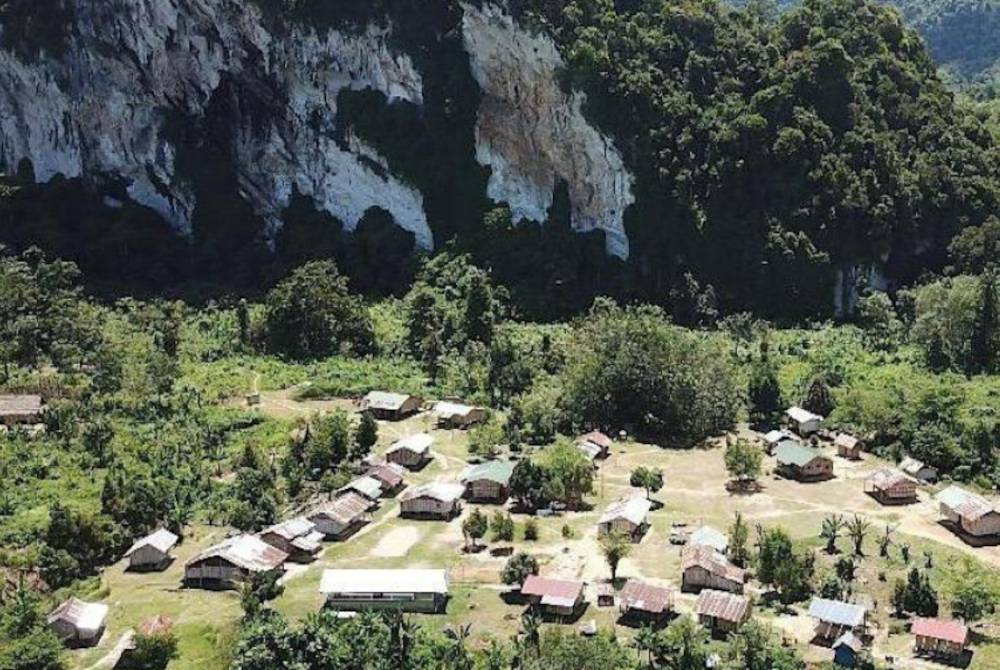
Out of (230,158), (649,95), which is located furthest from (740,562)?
(230,158)

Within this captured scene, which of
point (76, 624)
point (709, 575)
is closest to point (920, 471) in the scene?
point (709, 575)

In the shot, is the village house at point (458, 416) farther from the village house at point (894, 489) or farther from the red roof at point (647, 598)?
the red roof at point (647, 598)

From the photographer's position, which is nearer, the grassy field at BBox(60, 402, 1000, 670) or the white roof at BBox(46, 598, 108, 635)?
the white roof at BBox(46, 598, 108, 635)

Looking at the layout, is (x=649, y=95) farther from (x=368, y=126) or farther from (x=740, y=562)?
(x=740, y=562)

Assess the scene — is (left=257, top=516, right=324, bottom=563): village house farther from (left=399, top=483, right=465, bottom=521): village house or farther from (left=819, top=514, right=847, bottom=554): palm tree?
(left=819, top=514, right=847, bottom=554): palm tree

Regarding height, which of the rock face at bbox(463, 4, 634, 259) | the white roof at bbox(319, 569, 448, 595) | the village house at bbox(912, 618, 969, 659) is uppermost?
the rock face at bbox(463, 4, 634, 259)

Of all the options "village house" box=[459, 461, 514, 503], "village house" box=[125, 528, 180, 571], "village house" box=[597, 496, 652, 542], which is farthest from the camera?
"village house" box=[459, 461, 514, 503]

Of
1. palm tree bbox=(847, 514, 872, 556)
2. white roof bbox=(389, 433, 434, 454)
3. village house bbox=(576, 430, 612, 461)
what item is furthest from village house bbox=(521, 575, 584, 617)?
white roof bbox=(389, 433, 434, 454)
